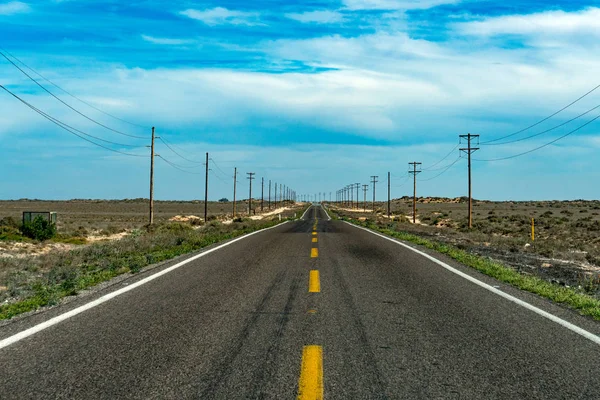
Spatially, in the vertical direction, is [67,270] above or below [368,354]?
below

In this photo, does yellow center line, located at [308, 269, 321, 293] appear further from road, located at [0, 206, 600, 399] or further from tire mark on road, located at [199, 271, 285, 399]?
tire mark on road, located at [199, 271, 285, 399]

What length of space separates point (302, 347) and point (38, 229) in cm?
2629

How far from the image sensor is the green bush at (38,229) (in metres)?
27.1

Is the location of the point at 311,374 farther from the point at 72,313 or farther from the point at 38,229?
the point at 38,229

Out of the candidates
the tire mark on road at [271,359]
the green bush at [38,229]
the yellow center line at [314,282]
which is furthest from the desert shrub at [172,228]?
the tire mark on road at [271,359]

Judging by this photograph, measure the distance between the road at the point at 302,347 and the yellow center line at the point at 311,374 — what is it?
18 mm

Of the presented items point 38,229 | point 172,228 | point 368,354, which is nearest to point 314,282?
point 368,354

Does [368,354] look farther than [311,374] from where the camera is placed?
Yes

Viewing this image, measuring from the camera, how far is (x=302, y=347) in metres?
5.43

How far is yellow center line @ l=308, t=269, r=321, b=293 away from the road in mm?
36

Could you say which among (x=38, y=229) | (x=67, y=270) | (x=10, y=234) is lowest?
(x=10, y=234)

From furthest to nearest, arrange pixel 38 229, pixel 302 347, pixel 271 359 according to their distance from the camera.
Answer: pixel 38 229 → pixel 302 347 → pixel 271 359

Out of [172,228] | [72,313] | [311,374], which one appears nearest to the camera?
[311,374]

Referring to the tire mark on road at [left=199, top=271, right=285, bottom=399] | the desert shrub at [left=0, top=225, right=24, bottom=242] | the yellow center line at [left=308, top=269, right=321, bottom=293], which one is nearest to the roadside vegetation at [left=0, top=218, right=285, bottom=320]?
the tire mark on road at [left=199, top=271, right=285, bottom=399]
